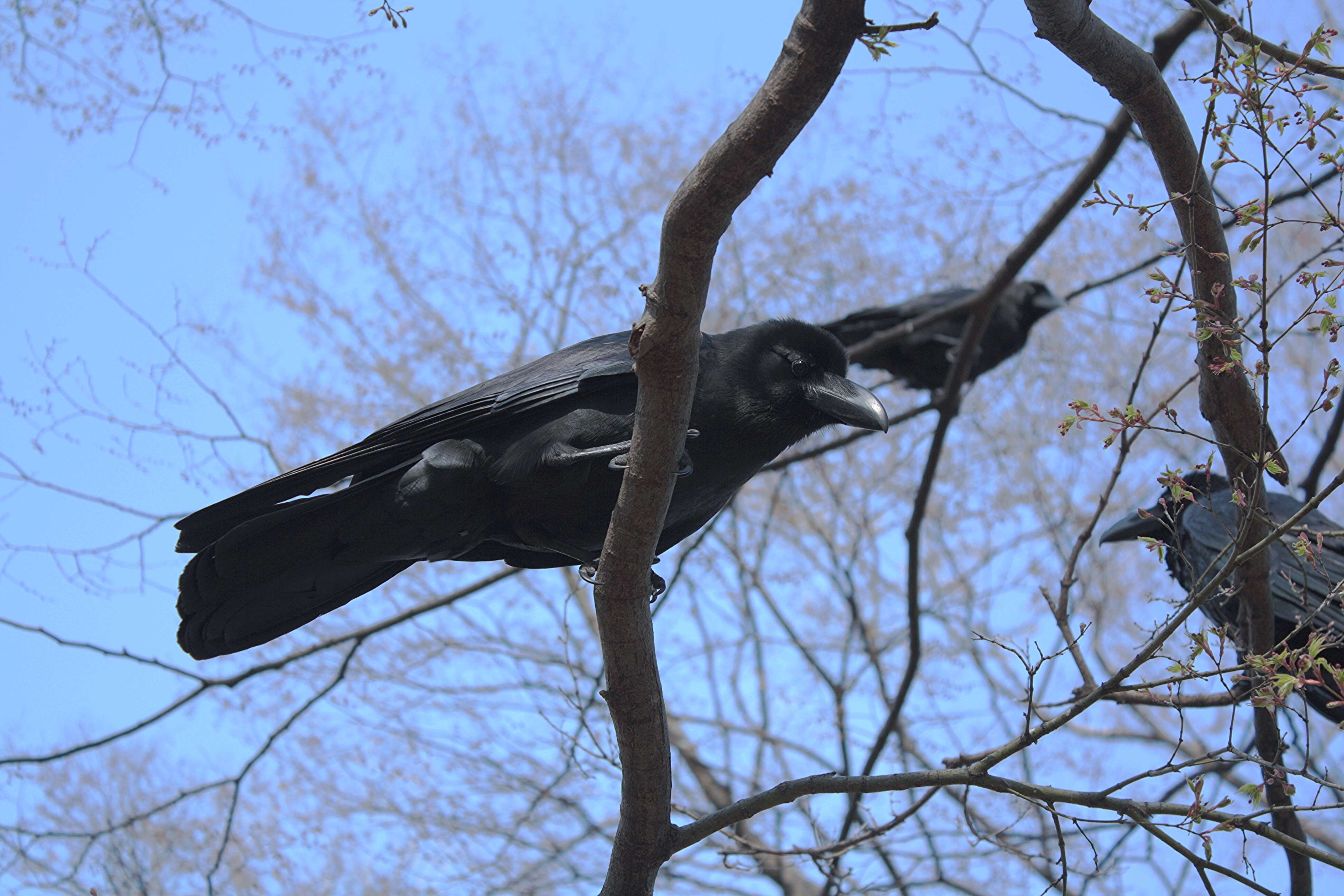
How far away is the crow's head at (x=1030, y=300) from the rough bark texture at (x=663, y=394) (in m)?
4.96

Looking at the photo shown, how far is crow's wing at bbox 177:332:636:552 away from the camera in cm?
337

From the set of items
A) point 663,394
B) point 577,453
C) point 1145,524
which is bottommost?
point 663,394

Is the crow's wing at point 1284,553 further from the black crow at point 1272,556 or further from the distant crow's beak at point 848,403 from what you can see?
the distant crow's beak at point 848,403

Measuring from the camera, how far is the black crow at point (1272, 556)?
9.06ft

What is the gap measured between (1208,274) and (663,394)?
5.39 ft

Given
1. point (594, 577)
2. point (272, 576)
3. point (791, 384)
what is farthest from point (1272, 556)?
point (272, 576)

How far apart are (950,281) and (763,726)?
4161 millimetres

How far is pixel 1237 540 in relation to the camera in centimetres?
231

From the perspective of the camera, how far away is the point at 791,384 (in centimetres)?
353

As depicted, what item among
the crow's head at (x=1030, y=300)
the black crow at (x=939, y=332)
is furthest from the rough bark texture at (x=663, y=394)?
the crow's head at (x=1030, y=300)

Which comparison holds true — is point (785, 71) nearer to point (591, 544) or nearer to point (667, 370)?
point (667, 370)

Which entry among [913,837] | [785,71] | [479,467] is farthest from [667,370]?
[913,837]

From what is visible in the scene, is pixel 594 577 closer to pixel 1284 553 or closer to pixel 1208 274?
pixel 1208 274

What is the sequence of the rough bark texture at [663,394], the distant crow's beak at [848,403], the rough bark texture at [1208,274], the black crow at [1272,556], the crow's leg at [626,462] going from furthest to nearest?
the distant crow's beak at [848,403] < the crow's leg at [626,462] < the black crow at [1272,556] < the rough bark texture at [1208,274] < the rough bark texture at [663,394]
